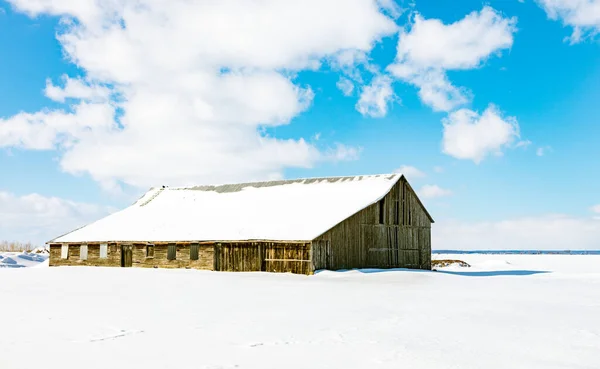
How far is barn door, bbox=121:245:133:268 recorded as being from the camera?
4756 centimetres

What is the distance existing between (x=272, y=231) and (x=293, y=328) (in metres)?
25.7

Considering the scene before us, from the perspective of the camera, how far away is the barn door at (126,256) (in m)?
47.6

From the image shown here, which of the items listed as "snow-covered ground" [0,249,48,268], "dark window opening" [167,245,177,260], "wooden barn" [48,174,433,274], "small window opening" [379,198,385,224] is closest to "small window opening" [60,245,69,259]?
"wooden barn" [48,174,433,274]

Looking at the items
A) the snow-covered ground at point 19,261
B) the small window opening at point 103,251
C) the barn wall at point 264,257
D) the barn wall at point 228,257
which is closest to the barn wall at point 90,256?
the barn wall at point 228,257

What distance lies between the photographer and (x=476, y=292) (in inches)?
1068

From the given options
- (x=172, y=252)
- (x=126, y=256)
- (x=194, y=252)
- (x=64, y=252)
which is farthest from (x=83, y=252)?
(x=194, y=252)

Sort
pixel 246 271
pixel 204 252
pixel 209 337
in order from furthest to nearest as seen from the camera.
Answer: pixel 204 252
pixel 246 271
pixel 209 337

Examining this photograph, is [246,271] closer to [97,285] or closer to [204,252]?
[204,252]

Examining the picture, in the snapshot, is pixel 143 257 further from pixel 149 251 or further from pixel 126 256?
pixel 126 256

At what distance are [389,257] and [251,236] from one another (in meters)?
10.5

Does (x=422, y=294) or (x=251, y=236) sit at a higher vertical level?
(x=251, y=236)

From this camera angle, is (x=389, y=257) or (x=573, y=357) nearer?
(x=573, y=357)

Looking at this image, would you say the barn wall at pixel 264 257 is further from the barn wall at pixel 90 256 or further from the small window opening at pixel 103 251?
the small window opening at pixel 103 251

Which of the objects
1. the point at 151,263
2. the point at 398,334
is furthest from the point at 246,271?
the point at 398,334
